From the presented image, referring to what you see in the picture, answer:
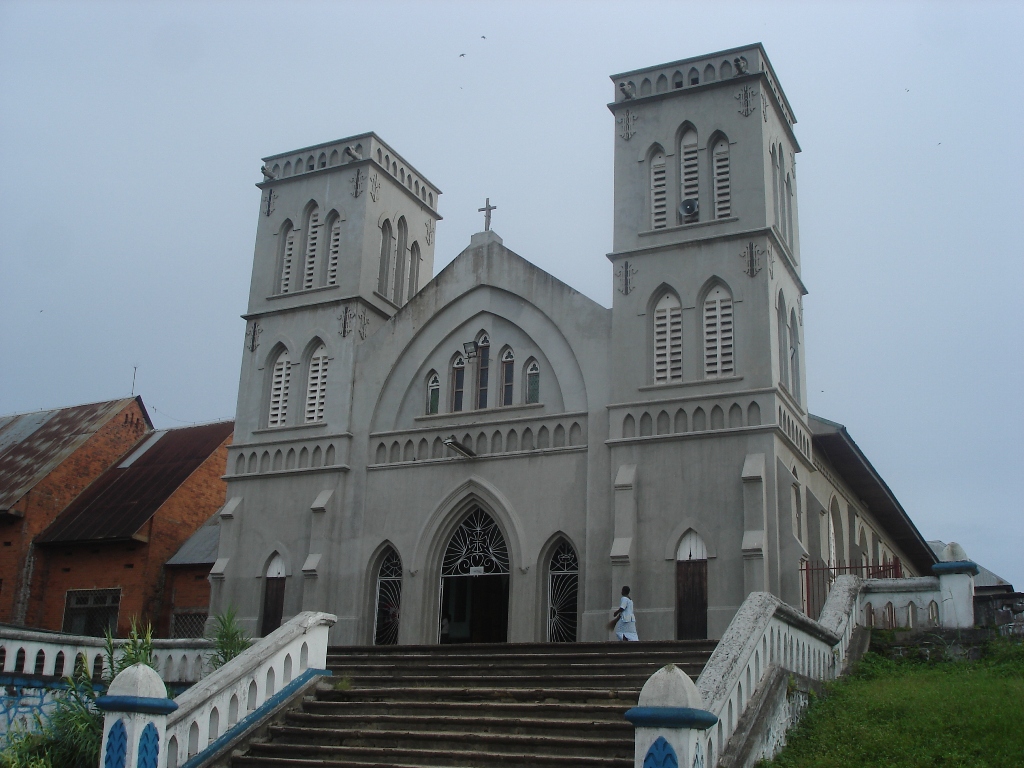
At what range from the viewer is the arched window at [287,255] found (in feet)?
88.5

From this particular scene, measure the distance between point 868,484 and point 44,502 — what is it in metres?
22.1

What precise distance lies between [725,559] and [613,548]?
79.1 inches

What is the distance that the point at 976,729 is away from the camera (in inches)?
426

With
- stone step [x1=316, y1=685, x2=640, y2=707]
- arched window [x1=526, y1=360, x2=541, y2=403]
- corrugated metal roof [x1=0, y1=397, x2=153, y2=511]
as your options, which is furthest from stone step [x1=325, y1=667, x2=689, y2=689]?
corrugated metal roof [x1=0, y1=397, x2=153, y2=511]

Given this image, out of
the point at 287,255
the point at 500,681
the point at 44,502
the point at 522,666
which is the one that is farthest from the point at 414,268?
the point at 500,681

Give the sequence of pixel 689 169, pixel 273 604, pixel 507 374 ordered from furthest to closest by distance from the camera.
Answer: pixel 273 604 → pixel 507 374 → pixel 689 169

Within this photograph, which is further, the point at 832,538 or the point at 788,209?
the point at 832,538

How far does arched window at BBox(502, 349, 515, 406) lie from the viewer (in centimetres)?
2352

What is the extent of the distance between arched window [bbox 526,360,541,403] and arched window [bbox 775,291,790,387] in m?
4.85

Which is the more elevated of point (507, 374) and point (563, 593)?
point (507, 374)

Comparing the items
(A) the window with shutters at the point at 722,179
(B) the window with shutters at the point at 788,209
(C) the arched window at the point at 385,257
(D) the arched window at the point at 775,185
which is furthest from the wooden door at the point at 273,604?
(B) the window with shutters at the point at 788,209

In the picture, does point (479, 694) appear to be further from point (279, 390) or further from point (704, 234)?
point (279, 390)

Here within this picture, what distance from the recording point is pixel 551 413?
74.2ft

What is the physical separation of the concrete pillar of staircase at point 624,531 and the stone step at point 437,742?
8057 mm
